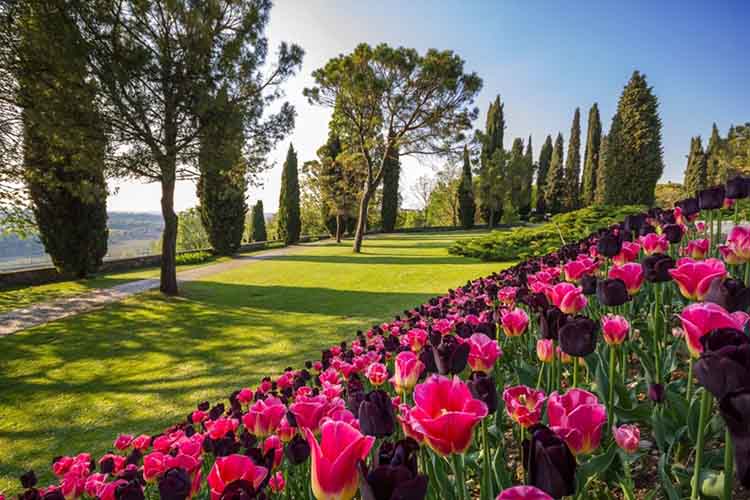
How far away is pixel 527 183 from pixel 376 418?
41282 millimetres

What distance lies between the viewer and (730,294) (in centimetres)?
98

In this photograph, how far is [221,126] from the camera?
31.2ft

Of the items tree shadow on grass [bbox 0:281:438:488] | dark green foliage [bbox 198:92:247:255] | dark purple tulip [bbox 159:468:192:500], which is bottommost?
tree shadow on grass [bbox 0:281:438:488]

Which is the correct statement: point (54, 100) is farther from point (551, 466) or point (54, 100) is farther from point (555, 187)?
point (555, 187)

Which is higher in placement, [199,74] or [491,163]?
[491,163]

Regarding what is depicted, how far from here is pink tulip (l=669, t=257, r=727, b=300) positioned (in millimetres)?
1119

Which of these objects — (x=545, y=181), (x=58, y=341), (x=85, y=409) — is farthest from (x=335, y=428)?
(x=545, y=181)

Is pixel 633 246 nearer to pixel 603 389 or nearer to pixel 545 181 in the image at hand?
pixel 603 389

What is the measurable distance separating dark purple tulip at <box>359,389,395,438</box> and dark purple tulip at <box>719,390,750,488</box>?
1.88 ft

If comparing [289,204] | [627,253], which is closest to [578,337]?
[627,253]

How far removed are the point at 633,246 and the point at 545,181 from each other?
45.9 m

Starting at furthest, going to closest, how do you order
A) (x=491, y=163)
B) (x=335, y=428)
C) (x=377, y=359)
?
(x=491, y=163)
(x=377, y=359)
(x=335, y=428)

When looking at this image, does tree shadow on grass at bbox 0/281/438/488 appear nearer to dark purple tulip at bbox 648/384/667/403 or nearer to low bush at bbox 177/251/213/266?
dark purple tulip at bbox 648/384/667/403

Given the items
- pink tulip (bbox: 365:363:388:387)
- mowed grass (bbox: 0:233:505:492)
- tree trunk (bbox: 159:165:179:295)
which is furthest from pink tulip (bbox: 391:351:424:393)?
tree trunk (bbox: 159:165:179:295)
